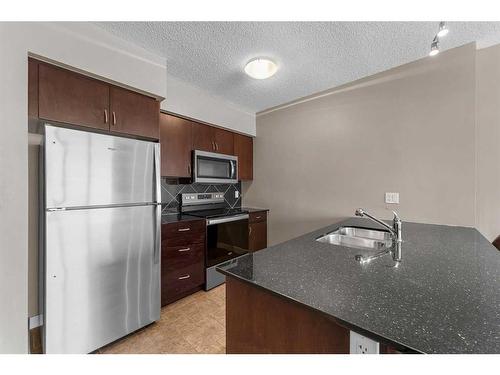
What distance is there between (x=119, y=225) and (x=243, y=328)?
1.21m

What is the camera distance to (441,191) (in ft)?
6.52

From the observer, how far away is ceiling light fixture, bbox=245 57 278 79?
1.96 m

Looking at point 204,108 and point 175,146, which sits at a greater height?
point 204,108

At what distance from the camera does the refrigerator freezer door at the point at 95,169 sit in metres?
1.32

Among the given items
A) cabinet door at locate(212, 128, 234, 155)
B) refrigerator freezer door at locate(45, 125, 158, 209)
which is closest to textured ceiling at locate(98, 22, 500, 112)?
cabinet door at locate(212, 128, 234, 155)

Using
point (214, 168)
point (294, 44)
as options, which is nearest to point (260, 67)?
point (294, 44)

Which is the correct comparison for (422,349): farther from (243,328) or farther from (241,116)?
(241,116)

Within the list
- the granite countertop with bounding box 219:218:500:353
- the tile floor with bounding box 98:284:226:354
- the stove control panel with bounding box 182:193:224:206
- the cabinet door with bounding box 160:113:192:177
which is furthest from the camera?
the stove control panel with bounding box 182:193:224:206

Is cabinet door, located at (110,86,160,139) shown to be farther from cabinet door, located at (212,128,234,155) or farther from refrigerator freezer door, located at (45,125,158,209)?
cabinet door, located at (212,128,234,155)

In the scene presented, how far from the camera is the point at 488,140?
1.80 m

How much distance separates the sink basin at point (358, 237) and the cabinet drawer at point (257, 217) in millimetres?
1424

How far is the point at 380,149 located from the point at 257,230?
6.07ft

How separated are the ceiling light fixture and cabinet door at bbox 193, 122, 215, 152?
3.10 ft

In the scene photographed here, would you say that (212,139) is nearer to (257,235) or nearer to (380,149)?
(257,235)
